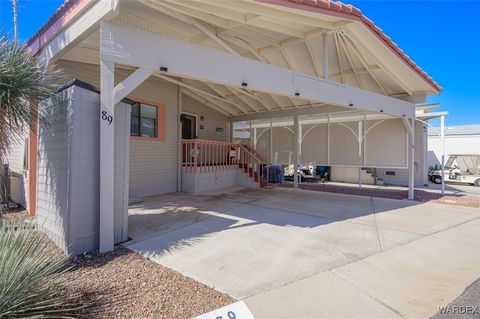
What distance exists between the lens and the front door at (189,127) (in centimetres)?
1119

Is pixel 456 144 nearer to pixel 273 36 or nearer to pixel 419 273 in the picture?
Result: pixel 273 36

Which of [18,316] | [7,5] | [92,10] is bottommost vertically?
[18,316]

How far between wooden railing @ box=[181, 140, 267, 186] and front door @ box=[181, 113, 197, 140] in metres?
1.20

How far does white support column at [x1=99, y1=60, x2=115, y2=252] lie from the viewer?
395cm

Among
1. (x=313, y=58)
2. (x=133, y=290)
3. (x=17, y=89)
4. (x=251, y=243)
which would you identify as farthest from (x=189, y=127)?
(x=133, y=290)

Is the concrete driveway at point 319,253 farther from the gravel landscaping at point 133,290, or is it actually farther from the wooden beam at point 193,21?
the wooden beam at point 193,21

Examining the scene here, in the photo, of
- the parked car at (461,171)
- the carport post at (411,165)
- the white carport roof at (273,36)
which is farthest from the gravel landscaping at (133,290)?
the parked car at (461,171)

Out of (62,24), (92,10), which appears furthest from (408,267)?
(62,24)

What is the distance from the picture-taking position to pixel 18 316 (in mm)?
2033

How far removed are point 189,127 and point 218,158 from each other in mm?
1795

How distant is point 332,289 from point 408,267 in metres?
1.40

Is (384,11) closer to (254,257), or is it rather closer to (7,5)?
(254,257)

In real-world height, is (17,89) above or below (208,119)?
→ below

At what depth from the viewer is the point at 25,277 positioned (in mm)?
2227
